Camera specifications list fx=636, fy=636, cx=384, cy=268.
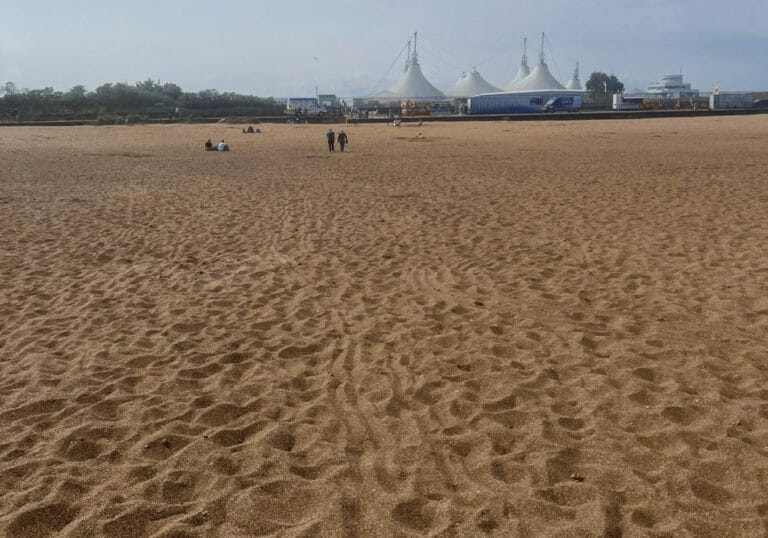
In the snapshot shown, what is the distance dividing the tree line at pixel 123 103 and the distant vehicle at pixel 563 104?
30.8 metres

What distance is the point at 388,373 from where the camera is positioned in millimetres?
4883

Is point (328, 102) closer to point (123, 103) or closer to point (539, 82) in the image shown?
point (123, 103)

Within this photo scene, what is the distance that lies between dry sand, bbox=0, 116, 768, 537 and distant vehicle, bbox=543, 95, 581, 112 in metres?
54.0

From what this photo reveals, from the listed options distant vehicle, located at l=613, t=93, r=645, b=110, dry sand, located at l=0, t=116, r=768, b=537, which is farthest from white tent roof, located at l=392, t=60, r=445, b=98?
dry sand, located at l=0, t=116, r=768, b=537

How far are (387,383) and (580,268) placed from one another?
12.3 feet

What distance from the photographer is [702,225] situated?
31.6ft

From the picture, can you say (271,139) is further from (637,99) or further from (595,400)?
(637,99)

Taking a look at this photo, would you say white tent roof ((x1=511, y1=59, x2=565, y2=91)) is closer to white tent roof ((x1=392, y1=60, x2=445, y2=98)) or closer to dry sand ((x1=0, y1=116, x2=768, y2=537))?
white tent roof ((x1=392, y1=60, x2=445, y2=98))

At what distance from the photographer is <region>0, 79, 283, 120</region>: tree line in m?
60.3

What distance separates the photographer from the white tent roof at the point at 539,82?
120 metres

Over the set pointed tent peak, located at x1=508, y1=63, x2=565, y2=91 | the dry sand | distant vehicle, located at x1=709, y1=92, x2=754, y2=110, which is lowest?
the dry sand

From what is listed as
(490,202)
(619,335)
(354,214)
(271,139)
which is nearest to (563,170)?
(490,202)

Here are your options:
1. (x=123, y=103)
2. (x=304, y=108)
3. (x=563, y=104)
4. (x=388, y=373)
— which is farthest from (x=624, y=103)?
(x=388, y=373)

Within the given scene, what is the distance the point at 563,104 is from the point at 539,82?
62.8m
